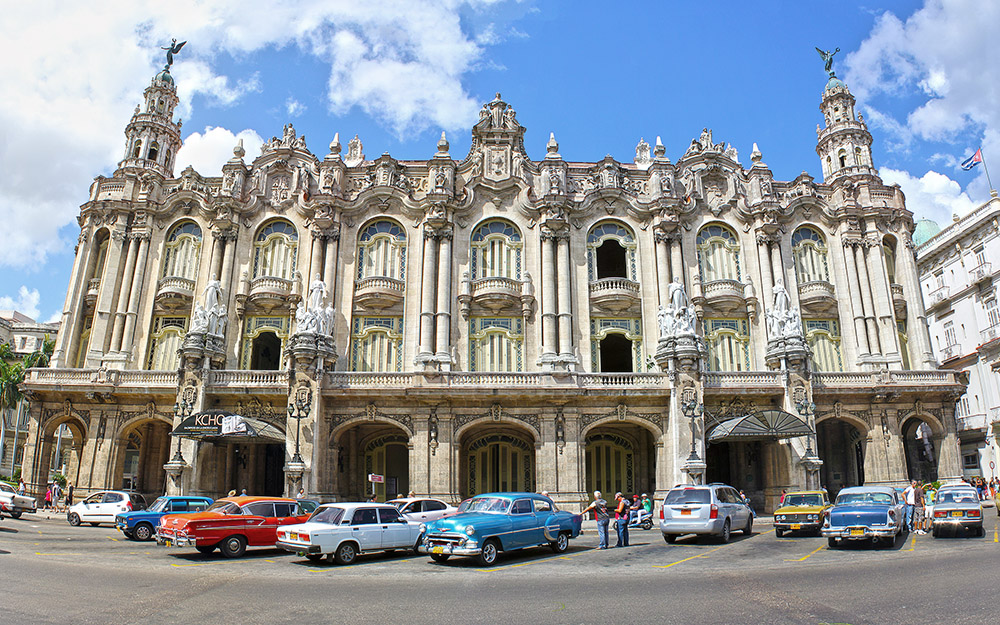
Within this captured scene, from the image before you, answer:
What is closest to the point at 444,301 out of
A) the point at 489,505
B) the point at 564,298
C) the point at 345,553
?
the point at 564,298

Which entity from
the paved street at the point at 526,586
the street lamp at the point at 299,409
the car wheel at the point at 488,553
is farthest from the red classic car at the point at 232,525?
the street lamp at the point at 299,409

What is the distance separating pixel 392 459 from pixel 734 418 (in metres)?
16.5

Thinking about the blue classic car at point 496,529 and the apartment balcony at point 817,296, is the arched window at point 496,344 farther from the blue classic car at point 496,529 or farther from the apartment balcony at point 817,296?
the blue classic car at point 496,529

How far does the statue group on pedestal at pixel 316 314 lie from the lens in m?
31.2

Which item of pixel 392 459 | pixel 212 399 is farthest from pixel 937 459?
pixel 212 399

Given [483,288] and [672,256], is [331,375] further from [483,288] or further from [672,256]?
[672,256]

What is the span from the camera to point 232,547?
1684 centimetres

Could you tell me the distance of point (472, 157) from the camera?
38.2m

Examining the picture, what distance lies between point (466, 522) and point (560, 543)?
3468 millimetres

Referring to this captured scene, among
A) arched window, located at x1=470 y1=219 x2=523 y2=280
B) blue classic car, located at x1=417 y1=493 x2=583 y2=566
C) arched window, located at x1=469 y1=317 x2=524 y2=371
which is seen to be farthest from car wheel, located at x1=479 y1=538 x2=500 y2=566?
arched window, located at x1=470 y1=219 x2=523 y2=280

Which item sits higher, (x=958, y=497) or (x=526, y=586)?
Result: (x=958, y=497)

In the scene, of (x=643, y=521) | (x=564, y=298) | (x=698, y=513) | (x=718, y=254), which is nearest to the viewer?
(x=698, y=513)

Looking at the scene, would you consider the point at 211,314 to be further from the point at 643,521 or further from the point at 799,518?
the point at 799,518

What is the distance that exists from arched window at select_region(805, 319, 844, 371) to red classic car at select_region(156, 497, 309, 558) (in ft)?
91.4
